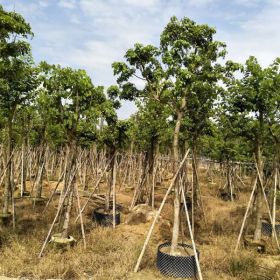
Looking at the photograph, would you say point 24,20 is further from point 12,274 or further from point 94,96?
point 12,274

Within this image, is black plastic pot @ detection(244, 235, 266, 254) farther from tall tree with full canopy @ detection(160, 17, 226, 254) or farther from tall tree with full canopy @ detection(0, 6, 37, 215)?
tall tree with full canopy @ detection(0, 6, 37, 215)

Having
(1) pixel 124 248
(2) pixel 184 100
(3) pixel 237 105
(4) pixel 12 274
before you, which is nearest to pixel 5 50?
(2) pixel 184 100

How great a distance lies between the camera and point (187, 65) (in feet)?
31.6

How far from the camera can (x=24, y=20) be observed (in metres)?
9.59

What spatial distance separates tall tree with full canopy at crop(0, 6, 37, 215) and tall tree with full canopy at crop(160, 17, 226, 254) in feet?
13.6

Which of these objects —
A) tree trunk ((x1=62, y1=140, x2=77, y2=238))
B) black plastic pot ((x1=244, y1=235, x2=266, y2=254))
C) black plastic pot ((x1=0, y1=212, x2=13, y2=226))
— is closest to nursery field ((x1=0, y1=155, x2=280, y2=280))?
black plastic pot ((x1=244, y1=235, x2=266, y2=254))

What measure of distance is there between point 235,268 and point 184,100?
482 cm

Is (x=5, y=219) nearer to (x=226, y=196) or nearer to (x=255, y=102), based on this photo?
(x=255, y=102)

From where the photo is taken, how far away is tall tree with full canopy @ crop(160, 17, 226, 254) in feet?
30.0

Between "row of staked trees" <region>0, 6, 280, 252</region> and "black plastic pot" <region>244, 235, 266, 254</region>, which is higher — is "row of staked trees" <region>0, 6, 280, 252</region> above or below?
above

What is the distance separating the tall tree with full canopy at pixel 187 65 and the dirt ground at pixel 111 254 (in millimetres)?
1302

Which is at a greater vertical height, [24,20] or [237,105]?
[24,20]

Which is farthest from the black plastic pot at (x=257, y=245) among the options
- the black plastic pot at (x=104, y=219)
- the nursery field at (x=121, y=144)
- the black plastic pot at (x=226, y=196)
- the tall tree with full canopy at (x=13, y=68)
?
the black plastic pot at (x=226, y=196)

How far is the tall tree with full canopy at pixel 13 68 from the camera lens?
916 centimetres
